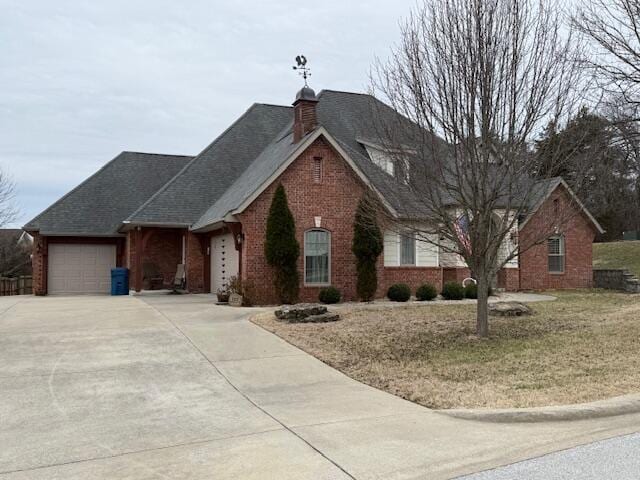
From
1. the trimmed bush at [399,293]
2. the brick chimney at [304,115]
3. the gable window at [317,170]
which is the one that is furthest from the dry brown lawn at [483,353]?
the brick chimney at [304,115]

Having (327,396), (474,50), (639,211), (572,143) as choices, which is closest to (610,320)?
(572,143)

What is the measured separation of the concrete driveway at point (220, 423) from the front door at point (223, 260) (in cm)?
904

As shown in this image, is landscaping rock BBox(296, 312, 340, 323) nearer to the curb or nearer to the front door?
the front door

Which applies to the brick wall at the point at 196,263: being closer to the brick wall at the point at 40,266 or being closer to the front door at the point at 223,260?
the front door at the point at 223,260

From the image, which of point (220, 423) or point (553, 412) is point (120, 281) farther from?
point (553, 412)

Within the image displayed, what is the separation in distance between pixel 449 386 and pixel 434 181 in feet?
13.7

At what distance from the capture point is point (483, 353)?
1004 cm

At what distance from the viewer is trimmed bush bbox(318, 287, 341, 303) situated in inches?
709

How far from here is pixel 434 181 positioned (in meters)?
10.8

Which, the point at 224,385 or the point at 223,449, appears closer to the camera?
the point at 223,449

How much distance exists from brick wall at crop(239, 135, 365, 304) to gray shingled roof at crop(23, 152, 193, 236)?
8.80 metres

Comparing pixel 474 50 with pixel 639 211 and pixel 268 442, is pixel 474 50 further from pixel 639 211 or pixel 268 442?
pixel 639 211

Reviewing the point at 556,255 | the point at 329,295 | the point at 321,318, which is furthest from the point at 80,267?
the point at 556,255

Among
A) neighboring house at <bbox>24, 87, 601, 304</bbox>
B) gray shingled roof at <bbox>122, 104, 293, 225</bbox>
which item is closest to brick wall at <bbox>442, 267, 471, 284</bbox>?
neighboring house at <bbox>24, 87, 601, 304</bbox>
